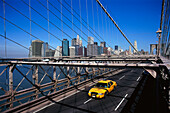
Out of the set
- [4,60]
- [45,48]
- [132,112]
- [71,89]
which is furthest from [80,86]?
[4,60]

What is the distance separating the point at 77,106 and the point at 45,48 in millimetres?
9623

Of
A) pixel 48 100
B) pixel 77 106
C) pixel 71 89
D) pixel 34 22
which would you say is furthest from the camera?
pixel 71 89

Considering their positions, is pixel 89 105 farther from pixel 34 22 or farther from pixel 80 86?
pixel 34 22

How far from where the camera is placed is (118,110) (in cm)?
870

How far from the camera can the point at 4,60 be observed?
8438 mm

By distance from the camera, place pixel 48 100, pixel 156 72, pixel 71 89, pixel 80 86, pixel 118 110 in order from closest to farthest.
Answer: pixel 156 72 → pixel 118 110 → pixel 48 100 → pixel 71 89 → pixel 80 86

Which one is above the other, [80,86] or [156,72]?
[156,72]

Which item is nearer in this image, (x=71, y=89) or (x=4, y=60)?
(x=4, y=60)

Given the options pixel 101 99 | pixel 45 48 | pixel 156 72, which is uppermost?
pixel 45 48

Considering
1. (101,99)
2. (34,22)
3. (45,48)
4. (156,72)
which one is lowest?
(101,99)

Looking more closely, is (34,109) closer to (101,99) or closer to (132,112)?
(101,99)


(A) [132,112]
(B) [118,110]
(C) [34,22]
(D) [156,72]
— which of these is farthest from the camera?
(C) [34,22]

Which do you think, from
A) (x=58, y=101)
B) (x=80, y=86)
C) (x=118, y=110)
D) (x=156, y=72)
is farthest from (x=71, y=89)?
(x=156, y=72)

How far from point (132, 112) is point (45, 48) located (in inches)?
507
